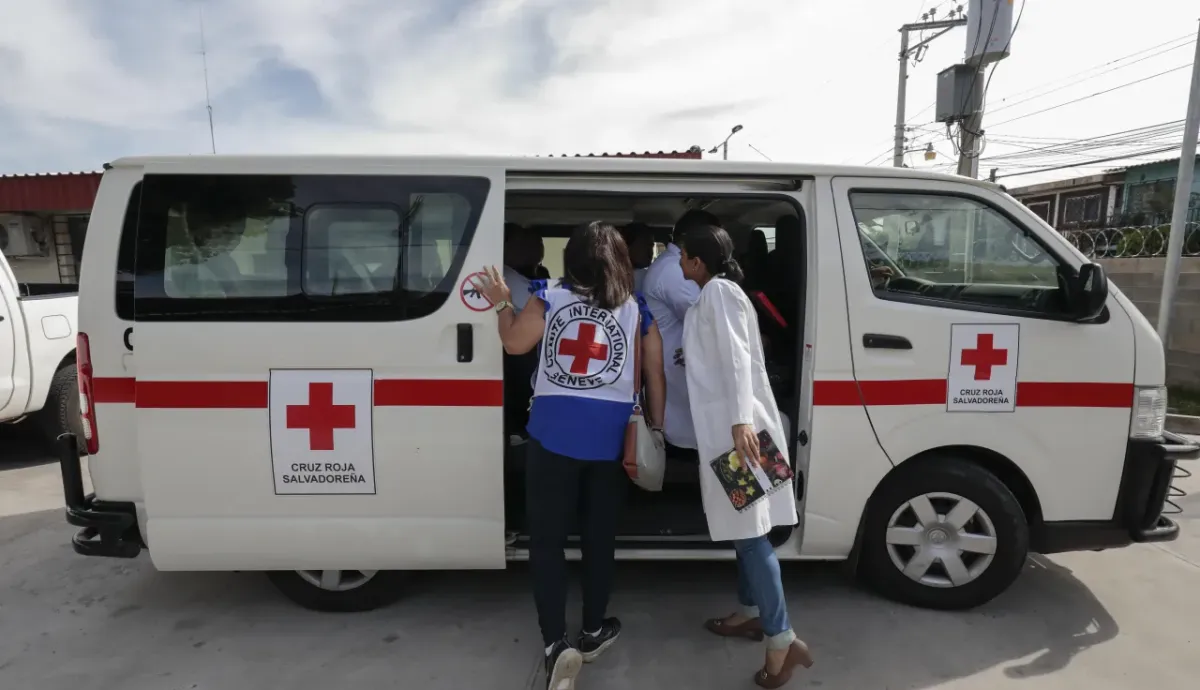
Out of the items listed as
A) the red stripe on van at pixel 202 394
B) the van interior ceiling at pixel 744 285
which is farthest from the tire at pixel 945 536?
the red stripe on van at pixel 202 394

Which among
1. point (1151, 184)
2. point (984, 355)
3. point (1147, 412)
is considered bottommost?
point (1147, 412)

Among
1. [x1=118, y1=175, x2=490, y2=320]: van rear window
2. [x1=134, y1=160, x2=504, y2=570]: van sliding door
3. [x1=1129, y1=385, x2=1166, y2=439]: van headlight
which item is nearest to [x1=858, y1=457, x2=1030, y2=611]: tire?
[x1=1129, y1=385, x2=1166, y2=439]: van headlight

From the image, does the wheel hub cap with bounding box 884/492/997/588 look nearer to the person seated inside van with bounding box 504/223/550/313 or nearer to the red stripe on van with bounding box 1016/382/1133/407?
the red stripe on van with bounding box 1016/382/1133/407

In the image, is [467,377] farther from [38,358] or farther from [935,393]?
[38,358]

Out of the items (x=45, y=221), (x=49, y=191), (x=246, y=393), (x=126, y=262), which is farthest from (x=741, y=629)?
(x=45, y=221)

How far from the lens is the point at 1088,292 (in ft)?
8.93

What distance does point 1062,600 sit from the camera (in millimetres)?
3178

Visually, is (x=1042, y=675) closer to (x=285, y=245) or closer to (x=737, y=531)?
(x=737, y=531)

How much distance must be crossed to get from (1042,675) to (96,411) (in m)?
3.98

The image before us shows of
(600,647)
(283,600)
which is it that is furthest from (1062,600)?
(283,600)

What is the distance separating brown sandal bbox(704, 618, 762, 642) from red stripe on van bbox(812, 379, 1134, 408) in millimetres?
989

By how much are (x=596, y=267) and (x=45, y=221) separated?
16.6 metres

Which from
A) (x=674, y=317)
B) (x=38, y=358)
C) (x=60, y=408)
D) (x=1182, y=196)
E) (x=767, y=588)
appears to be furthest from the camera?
(x=1182, y=196)

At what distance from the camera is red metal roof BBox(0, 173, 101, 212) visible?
501 inches
